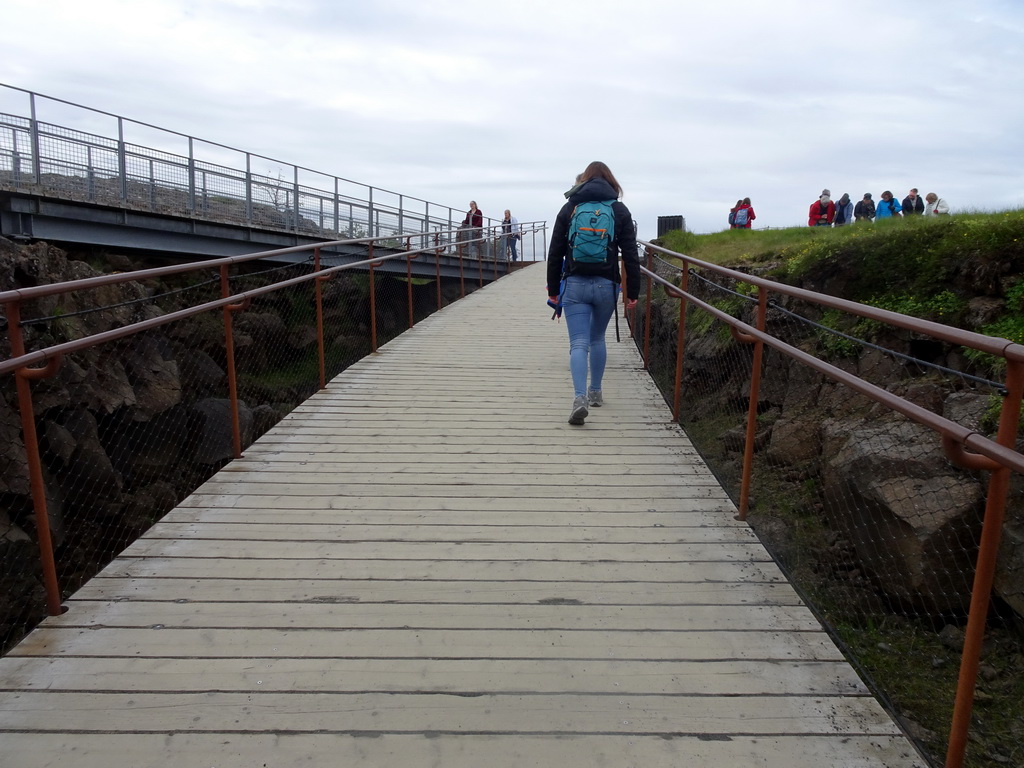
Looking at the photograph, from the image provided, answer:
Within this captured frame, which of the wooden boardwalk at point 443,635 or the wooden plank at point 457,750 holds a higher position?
the wooden boardwalk at point 443,635

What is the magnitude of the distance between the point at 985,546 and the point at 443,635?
5.73 ft

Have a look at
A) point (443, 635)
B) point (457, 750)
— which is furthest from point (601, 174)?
point (457, 750)

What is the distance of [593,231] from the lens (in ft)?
17.1

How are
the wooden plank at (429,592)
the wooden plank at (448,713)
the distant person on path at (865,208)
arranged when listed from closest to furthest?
the wooden plank at (448,713) < the wooden plank at (429,592) < the distant person on path at (865,208)

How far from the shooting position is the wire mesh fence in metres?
7.18

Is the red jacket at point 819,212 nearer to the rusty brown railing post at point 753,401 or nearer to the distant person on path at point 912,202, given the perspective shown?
the distant person on path at point 912,202

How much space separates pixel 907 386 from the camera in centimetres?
520

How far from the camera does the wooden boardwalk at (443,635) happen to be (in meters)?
2.27

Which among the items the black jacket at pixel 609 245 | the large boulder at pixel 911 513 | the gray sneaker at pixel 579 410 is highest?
the black jacket at pixel 609 245

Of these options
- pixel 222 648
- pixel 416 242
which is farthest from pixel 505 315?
pixel 416 242

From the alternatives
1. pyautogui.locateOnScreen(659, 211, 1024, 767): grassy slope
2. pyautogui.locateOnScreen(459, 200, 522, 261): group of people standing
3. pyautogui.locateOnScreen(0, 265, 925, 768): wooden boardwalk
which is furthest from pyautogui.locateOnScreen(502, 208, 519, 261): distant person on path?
pyautogui.locateOnScreen(0, 265, 925, 768): wooden boardwalk

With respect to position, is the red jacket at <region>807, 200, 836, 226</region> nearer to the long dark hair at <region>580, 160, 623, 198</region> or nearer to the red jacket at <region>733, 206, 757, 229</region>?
the red jacket at <region>733, 206, 757, 229</region>

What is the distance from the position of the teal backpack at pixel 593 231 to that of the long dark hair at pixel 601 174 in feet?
0.38

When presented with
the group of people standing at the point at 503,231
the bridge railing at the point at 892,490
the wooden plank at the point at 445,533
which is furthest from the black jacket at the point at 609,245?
the group of people standing at the point at 503,231
